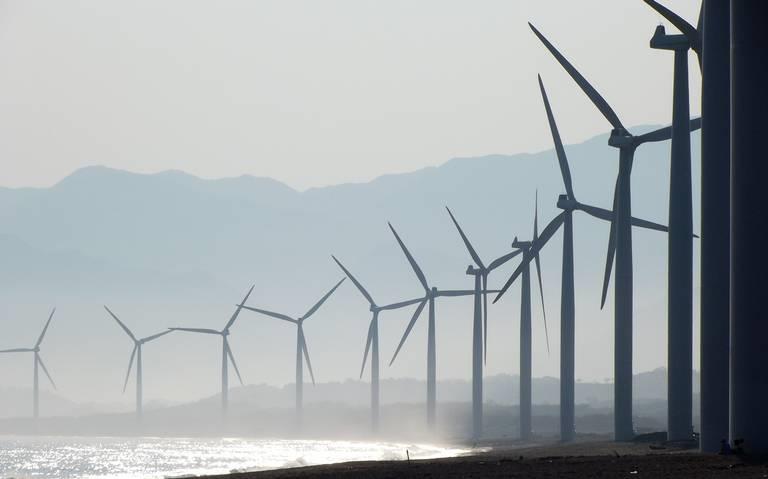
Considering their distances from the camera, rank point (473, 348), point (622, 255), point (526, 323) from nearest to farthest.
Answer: point (622, 255)
point (526, 323)
point (473, 348)

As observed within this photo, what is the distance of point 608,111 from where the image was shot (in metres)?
76.4

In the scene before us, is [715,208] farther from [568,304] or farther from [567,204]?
[567,204]

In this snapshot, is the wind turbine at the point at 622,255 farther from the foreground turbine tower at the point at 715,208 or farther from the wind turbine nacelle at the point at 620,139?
the foreground turbine tower at the point at 715,208

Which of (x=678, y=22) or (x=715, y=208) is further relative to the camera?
(x=678, y=22)

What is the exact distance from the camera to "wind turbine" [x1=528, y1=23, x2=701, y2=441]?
7238cm

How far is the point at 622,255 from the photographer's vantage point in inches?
2847

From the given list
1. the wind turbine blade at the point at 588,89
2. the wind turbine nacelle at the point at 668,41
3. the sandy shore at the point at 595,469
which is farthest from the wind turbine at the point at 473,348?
the sandy shore at the point at 595,469

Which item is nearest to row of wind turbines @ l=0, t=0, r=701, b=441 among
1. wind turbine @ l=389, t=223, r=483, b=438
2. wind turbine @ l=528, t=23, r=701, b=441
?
wind turbine @ l=528, t=23, r=701, b=441

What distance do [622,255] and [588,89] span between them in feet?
30.2

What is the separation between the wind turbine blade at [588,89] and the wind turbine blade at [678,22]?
32.8 ft

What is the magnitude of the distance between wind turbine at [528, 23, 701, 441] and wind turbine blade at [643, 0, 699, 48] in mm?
10127

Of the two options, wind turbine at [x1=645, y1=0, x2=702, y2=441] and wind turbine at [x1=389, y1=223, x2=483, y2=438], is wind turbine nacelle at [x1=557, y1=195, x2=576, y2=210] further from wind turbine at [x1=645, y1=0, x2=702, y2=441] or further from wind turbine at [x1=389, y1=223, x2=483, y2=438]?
wind turbine at [x1=645, y1=0, x2=702, y2=441]

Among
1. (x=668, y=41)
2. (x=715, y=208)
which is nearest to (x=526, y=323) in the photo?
(x=668, y=41)

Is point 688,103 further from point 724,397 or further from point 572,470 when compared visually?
point 572,470
